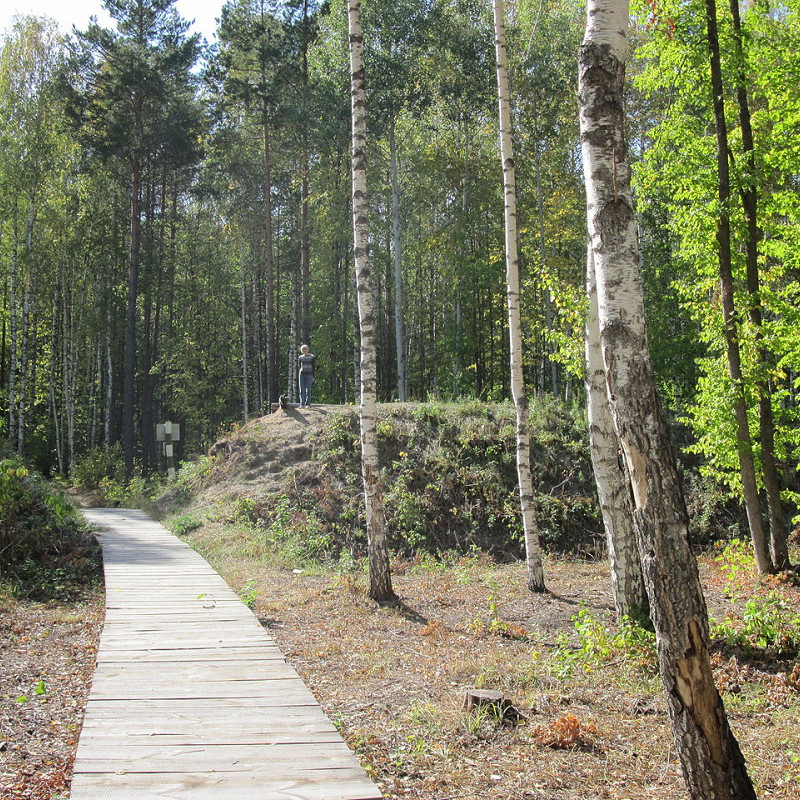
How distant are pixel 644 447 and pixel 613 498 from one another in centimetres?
392

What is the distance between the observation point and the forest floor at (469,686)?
4.11 m

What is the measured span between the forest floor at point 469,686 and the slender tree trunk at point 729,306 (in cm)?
97

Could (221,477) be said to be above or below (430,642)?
above

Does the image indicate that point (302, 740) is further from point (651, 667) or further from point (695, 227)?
point (695, 227)

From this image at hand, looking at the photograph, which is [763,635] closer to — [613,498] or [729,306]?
[613,498]

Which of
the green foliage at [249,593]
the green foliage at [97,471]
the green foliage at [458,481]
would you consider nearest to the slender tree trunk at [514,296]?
the green foliage at [249,593]

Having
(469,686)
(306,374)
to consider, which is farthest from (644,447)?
(306,374)

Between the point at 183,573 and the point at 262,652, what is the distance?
4043mm

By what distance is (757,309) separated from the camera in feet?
33.4

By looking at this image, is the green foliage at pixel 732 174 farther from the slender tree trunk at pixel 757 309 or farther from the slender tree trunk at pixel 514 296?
the slender tree trunk at pixel 514 296

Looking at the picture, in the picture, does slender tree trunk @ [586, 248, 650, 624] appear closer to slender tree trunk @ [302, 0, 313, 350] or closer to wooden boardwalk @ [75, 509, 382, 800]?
wooden boardwalk @ [75, 509, 382, 800]

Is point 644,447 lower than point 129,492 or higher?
higher

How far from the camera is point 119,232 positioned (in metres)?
29.6

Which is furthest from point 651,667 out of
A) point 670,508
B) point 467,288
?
point 467,288
